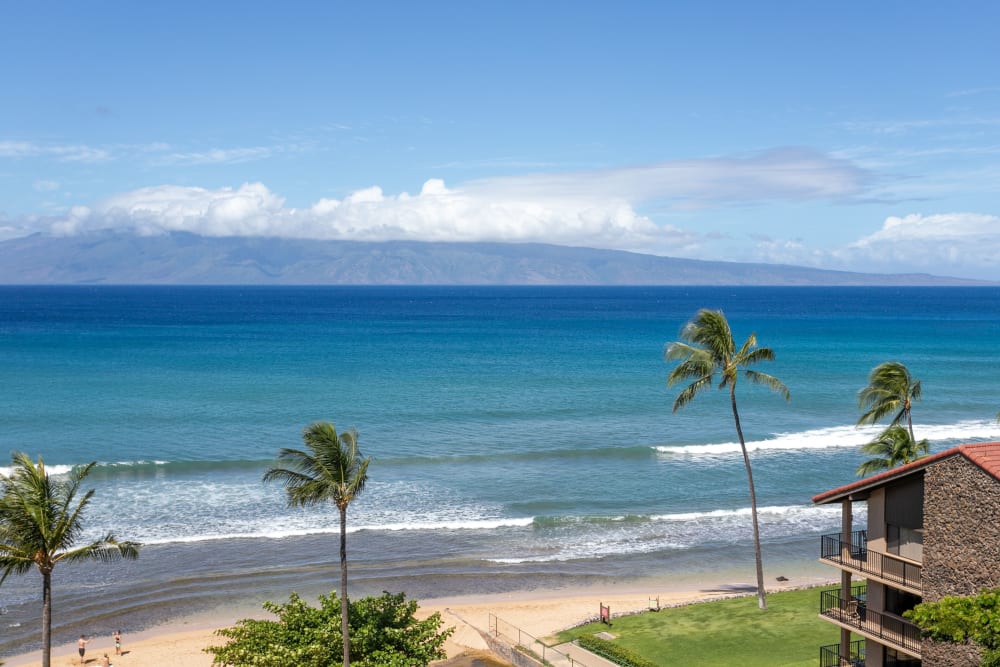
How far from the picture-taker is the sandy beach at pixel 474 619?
29.4m

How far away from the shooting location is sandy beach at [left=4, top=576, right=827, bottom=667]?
96.4 ft

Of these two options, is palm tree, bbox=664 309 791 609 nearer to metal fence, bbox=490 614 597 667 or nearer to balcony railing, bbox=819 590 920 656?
metal fence, bbox=490 614 597 667

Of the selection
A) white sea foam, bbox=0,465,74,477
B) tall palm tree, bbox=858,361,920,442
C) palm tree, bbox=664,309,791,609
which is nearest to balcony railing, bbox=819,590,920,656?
palm tree, bbox=664,309,791,609

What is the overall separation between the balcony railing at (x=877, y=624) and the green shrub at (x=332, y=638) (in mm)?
10138

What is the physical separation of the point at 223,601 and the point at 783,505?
2748cm

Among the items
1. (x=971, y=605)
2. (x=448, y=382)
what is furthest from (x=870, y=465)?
(x=448, y=382)

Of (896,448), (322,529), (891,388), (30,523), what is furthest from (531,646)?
(322,529)

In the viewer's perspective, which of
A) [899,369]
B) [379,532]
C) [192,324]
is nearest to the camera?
[899,369]

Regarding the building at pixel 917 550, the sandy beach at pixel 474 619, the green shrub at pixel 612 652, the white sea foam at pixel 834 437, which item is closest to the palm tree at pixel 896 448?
the sandy beach at pixel 474 619

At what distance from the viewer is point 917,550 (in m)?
20.2

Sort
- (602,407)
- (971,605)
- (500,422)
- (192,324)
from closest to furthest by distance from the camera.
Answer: (971,605) < (500,422) < (602,407) < (192,324)

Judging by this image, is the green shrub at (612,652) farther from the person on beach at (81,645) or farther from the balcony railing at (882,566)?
the person on beach at (81,645)

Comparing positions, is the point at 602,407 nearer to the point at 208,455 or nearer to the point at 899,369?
the point at 208,455

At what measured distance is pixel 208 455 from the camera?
182 ft
